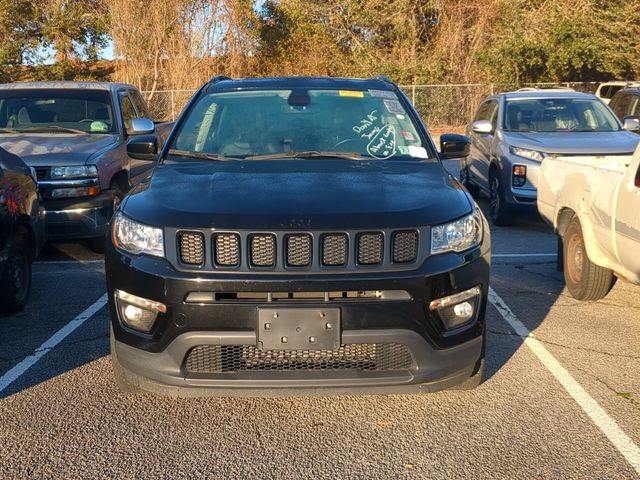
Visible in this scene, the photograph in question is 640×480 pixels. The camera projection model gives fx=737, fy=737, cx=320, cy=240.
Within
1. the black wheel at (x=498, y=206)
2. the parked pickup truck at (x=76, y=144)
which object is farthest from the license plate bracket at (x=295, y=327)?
the black wheel at (x=498, y=206)

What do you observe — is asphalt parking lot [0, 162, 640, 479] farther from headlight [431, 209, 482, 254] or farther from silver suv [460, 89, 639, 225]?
silver suv [460, 89, 639, 225]

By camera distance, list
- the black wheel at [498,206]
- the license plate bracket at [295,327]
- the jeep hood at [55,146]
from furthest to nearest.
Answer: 1. the black wheel at [498,206]
2. the jeep hood at [55,146]
3. the license plate bracket at [295,327]

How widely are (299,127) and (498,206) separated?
5.50 meters

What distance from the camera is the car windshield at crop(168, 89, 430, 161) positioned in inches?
190

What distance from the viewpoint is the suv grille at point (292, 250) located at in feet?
11.6

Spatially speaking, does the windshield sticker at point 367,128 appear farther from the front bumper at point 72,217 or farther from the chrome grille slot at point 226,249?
the front bumper at point 72,217

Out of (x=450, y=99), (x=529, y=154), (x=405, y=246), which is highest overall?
(x=405, y=246)

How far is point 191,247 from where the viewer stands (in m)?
3.58

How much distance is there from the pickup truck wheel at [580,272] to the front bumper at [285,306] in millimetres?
2874

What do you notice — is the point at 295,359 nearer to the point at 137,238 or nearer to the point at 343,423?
the point at 343,423

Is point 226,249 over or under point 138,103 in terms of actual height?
over

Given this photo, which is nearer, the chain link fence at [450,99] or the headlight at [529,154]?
the headlight at [529,154]

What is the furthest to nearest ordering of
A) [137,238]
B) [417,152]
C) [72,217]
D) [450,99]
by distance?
1. [450,99]
2. [72,217]
3. [417,152]
4. [137,238]

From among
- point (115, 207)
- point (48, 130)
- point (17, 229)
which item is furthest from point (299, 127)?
point (48, 130)
